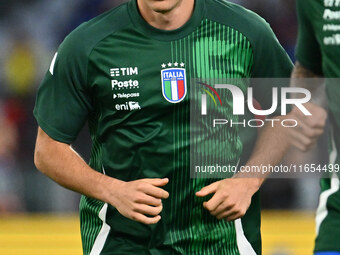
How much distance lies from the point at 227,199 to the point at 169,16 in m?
0.75

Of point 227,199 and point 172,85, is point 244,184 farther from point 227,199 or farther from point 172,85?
point 172,85

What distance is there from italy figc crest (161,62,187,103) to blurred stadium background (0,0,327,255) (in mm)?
3970

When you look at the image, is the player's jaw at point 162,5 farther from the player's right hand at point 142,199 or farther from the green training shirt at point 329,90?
the player's right hand at point 142,199

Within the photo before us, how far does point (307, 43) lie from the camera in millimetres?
3443

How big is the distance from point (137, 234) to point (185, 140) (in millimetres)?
414

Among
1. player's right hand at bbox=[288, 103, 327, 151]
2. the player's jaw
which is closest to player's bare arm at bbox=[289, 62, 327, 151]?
player's right hand at bbox=[288, 103, 327, 151]

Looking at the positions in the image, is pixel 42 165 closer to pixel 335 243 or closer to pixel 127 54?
pixel 127 54

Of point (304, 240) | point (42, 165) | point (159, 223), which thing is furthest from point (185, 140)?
point (304, 240)

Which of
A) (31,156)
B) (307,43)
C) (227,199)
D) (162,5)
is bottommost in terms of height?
(31,156)

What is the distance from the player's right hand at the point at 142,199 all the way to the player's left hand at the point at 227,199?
0.18 meters

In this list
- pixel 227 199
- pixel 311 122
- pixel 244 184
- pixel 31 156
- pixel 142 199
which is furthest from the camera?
pixel 31 156

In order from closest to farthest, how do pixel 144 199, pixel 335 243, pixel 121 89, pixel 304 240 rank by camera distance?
pixel 335 243, pixel 144 199, pixel 121 89, pixel 304 240

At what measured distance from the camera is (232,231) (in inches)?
146

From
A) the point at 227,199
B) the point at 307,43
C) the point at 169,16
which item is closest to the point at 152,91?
the point at 169,16
